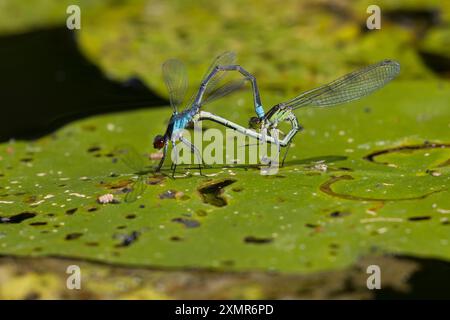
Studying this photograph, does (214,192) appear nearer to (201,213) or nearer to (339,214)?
(201,213)

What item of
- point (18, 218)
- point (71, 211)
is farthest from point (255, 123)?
point (18, 218)

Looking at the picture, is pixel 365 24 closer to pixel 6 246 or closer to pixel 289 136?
pixel 289 136

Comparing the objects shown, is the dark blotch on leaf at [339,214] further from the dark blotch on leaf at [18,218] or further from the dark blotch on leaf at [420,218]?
the dark blotch on leaf at [18,218]

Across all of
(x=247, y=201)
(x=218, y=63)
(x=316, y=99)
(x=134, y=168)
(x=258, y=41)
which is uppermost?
(x=258, y=41)

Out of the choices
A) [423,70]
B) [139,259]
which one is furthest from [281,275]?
[423,70]

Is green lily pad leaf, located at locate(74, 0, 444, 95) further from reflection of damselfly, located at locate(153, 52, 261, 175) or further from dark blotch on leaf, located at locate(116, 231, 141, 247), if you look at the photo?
dark blotch on leaf, located at locate(116, 231, 141, 247)

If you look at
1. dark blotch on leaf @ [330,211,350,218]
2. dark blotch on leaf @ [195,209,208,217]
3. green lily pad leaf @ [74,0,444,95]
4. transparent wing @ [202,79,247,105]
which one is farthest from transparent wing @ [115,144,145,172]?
dark blotch on leaf @ [330,211,350,218]
